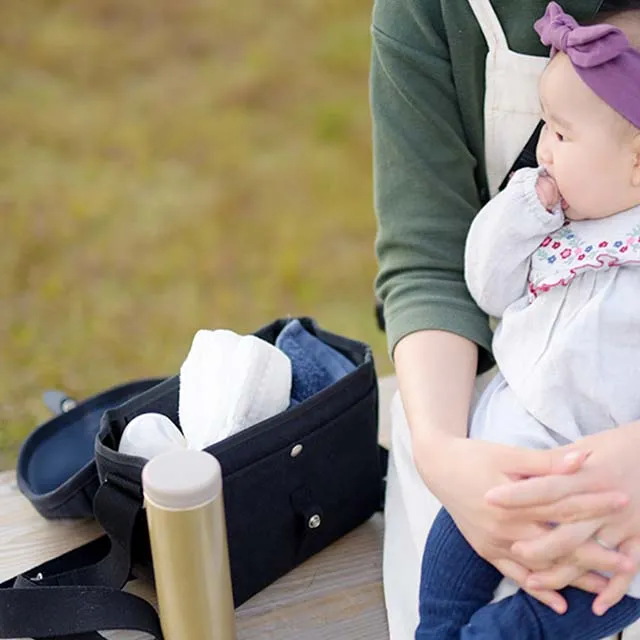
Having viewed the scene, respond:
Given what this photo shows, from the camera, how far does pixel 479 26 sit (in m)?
1.13

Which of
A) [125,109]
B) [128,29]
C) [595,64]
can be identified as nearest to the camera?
[595,64]

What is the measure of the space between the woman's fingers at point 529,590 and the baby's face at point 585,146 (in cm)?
35

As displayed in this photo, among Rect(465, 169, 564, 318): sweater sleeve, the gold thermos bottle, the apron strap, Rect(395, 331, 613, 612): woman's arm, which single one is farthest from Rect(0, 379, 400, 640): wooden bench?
the apron strap

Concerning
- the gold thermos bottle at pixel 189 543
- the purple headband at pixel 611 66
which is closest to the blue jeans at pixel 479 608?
the gold thermos bottle at pixel 189 543

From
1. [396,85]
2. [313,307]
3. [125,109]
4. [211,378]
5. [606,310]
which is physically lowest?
[313,307]

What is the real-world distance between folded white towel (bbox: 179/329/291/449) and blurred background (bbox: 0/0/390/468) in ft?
2.28

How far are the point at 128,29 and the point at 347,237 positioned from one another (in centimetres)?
121

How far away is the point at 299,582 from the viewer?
1.27 metres

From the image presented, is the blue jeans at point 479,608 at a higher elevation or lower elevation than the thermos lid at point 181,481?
lower

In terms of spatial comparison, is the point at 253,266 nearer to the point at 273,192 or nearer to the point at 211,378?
the point at 273,192

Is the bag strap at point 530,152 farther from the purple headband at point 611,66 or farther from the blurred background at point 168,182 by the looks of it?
the blurred background at point 168,182

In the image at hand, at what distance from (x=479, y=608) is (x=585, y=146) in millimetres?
464

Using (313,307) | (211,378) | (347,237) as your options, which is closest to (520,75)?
(211,378)

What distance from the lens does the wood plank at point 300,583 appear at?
1.21 metres
